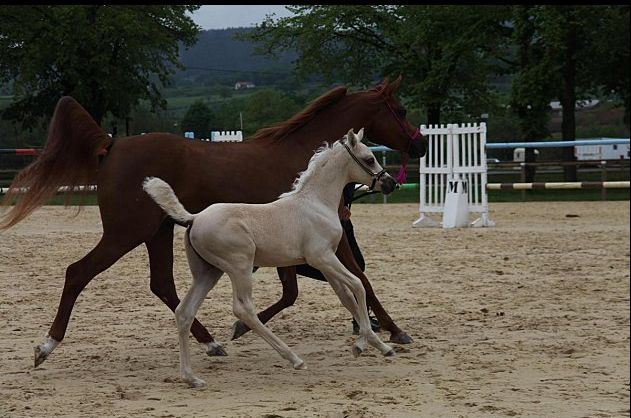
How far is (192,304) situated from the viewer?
592 cm

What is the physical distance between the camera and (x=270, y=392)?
5.58 metres

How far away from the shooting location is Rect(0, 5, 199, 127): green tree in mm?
28438

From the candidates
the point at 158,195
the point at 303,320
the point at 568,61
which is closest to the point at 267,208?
the point at 158,195

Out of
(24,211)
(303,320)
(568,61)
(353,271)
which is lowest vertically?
(303,320)

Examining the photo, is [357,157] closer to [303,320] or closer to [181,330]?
[181,330]

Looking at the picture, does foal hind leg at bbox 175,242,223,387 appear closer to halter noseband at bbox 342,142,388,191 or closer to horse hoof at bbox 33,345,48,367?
horse hoof at bbox 33,345,48,367

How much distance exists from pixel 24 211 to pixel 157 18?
941 inches

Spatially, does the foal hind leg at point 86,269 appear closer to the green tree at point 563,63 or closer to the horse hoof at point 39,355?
the horse hoof at point 39,355

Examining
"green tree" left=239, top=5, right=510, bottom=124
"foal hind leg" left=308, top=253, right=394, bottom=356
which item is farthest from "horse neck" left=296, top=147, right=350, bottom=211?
"green tree" left=239, top=5, right=510, bottom=124

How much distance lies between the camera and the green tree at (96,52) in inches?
1120

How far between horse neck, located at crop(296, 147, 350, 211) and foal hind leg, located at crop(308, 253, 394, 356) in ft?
1.40

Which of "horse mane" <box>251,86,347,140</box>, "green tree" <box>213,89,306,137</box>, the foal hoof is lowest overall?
the foal hoof

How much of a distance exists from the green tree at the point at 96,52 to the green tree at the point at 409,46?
4541 millimetres

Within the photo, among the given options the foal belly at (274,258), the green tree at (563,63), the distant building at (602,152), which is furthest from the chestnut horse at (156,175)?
the distant building at (602,152)
